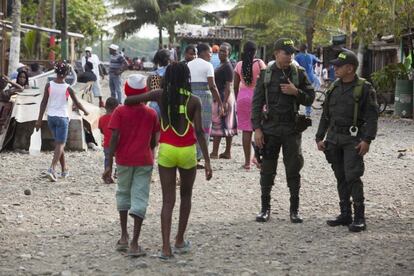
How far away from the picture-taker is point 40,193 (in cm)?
909

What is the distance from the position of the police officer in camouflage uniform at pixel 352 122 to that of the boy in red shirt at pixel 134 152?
184cm

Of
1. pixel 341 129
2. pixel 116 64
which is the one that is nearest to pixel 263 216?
pixel 341 129

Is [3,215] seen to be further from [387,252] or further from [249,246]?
[387,252]

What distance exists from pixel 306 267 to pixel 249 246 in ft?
2.51

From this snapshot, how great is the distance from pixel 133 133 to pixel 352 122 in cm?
211

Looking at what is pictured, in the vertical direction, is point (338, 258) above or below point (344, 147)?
below

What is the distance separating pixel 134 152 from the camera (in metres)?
6.15

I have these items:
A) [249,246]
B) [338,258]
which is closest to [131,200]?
[249,246]

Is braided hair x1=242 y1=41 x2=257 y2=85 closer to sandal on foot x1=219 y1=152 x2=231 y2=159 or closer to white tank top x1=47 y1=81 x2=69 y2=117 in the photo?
sandal on foot x1=219 y1=152 x2=231 y2=159

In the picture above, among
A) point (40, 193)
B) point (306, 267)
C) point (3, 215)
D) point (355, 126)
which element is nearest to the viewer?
point (306, 267)

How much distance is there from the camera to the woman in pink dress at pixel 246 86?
1059 centimetres

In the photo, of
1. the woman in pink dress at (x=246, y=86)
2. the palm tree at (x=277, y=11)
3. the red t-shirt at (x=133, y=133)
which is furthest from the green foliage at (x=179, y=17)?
the red t-shirt at (x=133, y=133)

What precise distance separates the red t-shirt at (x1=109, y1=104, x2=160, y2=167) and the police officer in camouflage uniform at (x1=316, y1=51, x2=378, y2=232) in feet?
6.28

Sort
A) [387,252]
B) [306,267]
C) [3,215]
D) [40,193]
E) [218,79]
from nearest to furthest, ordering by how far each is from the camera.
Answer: [306,267]
[387,252]
[3,215]
[40,193]
[218,79]
